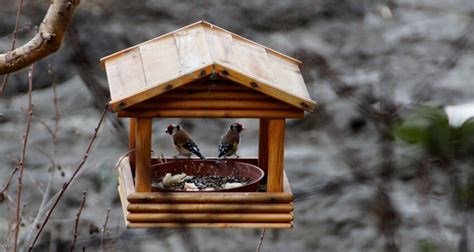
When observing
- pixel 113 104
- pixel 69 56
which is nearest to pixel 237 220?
pixel 113 104

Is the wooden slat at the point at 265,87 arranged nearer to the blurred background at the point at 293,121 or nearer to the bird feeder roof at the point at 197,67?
the bird feeder roof at the point at 197,67

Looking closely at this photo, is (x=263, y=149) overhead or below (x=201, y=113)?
below

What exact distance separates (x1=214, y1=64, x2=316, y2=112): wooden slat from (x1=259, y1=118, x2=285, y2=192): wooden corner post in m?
0.08

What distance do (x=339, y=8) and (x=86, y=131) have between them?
168 centimetres

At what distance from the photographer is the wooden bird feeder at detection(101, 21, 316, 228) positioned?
7.63 feet

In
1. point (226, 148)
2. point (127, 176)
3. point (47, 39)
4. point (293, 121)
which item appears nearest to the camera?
point (47, 39)

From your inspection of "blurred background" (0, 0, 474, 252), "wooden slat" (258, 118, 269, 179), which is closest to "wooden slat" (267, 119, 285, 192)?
"wooden slat" (258, 118, 269, 179)

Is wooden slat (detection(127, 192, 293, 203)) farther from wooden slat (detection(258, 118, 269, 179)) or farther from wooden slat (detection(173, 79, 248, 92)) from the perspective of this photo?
wooden slat (detection(258, 118, 269, 179))

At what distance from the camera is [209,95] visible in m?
2.35

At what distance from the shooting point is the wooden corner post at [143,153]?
7.82 feet

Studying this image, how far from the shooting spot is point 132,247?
4.79 meters

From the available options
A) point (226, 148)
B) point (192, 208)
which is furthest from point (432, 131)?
point (226, 148)

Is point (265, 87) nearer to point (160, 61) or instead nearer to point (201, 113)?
point (201, 113)

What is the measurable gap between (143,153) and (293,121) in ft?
8.48
